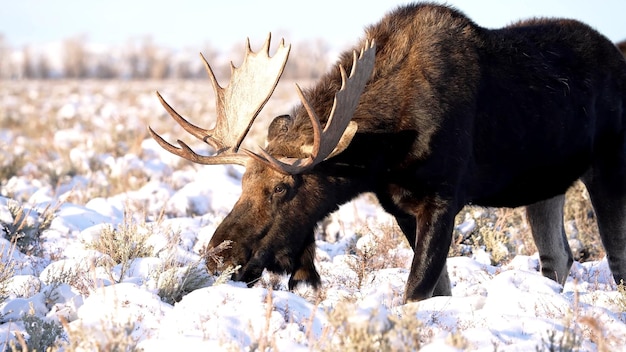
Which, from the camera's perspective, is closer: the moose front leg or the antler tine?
the moose front leg

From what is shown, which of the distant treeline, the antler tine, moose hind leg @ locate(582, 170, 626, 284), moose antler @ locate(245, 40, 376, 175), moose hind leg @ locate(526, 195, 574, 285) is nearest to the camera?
moose antler @ locate(245, 40, 376, 175)

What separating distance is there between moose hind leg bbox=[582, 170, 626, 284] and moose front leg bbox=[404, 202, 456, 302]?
1.64m

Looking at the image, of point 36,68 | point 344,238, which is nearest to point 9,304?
point 344,238

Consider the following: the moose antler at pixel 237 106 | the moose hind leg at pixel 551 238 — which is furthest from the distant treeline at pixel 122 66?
the moose antler at pixel 237 106

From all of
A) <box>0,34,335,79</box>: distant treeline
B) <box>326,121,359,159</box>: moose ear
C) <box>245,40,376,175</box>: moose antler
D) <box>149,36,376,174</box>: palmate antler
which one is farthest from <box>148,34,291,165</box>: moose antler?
<box>0,34,335,79</box>: distant treeline

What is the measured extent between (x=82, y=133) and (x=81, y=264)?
12.8 metres

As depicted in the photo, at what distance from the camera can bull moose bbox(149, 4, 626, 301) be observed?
17.1 feet

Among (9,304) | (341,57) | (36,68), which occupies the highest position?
(36,68)

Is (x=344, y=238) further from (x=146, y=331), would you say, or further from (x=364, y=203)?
(x=146, y=331)

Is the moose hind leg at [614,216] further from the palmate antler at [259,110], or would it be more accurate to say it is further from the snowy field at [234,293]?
the palmate antler at [259,110]

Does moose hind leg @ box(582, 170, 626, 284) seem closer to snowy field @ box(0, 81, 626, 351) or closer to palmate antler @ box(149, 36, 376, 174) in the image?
snowy field @ box(0, 81, 626, 351)

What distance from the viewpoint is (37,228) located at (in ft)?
22.4

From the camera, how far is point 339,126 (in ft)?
16.2

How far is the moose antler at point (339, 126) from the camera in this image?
15.9 feet
